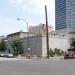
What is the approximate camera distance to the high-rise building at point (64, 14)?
412 feet

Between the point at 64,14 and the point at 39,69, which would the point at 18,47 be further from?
the point at 39,69

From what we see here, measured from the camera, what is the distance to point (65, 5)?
4958 inches

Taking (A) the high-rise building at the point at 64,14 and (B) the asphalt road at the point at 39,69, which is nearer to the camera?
(B) the asphalt road at the point at 39,69

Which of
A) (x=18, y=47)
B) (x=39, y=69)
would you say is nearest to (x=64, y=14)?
(x=18, y=47)

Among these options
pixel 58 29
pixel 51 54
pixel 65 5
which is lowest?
pixel 51 54

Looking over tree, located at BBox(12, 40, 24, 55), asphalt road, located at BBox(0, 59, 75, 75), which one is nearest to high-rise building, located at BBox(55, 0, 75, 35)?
tree, located at BBox(12, 40, 24, 55)

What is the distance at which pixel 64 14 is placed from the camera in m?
133

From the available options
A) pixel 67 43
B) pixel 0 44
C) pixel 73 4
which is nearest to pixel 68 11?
pixel 73 4

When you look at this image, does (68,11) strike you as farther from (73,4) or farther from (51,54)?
(51,54)

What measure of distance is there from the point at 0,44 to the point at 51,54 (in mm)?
35573

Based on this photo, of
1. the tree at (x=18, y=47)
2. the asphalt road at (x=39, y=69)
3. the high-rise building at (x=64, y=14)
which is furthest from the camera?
the high-rise building at (x=64, y=14)

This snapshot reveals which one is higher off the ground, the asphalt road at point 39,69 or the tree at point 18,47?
the tree at point 18,47

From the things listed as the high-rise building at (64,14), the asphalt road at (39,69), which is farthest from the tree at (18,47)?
the asphalt road at (39,69)

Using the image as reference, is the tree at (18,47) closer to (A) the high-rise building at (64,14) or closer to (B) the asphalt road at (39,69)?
(A) the high-rise building at (64,14)
